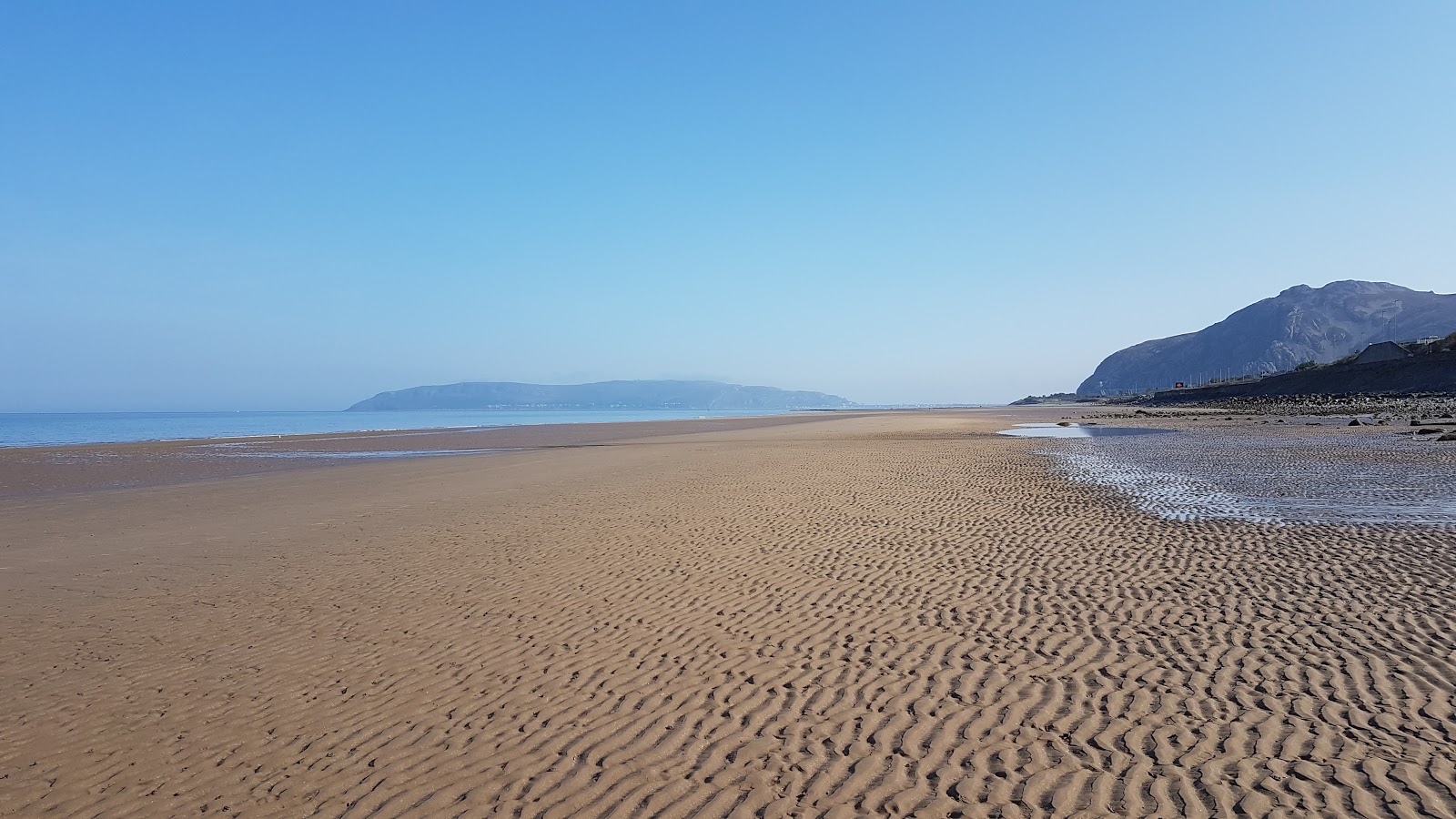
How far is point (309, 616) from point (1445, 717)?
415 inches

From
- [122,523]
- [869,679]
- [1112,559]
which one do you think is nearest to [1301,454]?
[1112,559]

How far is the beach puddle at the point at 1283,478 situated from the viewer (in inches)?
554

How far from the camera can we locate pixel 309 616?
8656 mm

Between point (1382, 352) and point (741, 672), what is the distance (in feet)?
341

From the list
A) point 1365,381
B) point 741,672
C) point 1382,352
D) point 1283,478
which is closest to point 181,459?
point 741,672

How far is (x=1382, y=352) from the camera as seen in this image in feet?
267

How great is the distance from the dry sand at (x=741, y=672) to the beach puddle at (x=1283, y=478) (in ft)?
6.20

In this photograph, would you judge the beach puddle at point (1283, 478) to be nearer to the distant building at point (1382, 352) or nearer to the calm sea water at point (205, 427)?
the calm sea water at point (205, 427)

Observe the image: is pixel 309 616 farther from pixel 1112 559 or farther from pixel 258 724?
pixel 1112 559

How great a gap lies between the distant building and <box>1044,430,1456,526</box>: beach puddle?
6471cm

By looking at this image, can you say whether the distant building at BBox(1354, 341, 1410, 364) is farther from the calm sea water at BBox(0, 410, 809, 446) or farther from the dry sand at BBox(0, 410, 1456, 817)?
the dry sand at BBox(0, 410, 1456, 817)

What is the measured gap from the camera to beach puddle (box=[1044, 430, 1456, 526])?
46.2 feet

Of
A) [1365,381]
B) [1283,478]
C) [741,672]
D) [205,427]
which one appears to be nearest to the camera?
[741,672]

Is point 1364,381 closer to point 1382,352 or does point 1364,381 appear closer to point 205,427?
point 1382,352
